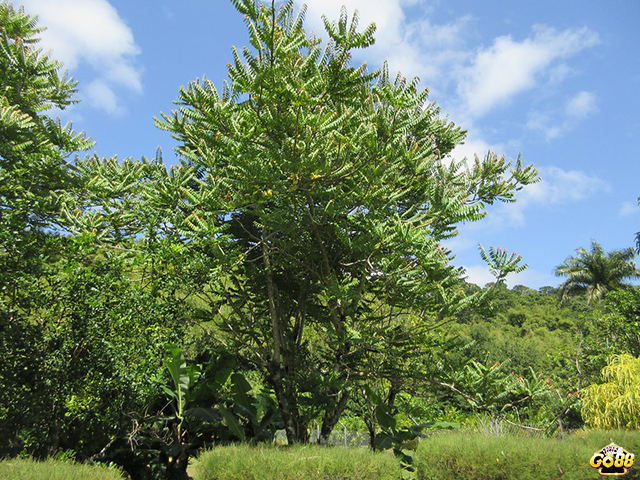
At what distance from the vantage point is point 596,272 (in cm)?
3366

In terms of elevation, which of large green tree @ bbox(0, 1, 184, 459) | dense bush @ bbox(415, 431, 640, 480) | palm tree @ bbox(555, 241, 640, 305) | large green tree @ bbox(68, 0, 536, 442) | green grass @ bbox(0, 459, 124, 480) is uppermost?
palm tree @ bbox(555, 241, 640, 305)

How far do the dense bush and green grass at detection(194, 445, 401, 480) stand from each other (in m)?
1.47

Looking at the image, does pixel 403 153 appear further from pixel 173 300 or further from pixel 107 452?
pixel 107 452

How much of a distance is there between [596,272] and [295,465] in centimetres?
3584

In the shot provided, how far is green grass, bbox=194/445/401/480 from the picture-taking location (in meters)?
Answer: 5.30

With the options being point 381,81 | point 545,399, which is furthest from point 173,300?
point 545,399

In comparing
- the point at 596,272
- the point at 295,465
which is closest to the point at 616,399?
the point at 295,465

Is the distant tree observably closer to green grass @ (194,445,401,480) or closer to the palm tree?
green grass @ (194,445,401,480)

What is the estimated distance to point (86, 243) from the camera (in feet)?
23.4

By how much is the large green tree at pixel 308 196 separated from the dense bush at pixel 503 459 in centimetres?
181

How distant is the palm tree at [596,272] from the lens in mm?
32781

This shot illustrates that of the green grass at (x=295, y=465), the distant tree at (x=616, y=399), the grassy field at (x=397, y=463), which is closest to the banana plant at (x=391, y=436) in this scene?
the grassy field at (x=397, y=463)

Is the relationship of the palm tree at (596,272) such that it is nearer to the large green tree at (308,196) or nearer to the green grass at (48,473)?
the large green tree at (308,196)

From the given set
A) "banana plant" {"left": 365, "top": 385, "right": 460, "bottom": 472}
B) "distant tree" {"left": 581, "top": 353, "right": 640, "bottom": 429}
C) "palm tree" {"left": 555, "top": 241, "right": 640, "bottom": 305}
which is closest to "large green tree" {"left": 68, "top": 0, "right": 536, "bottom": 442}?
"banana plant" {"left": 365, "top": 385, "right": 460, "bottom": 472}
